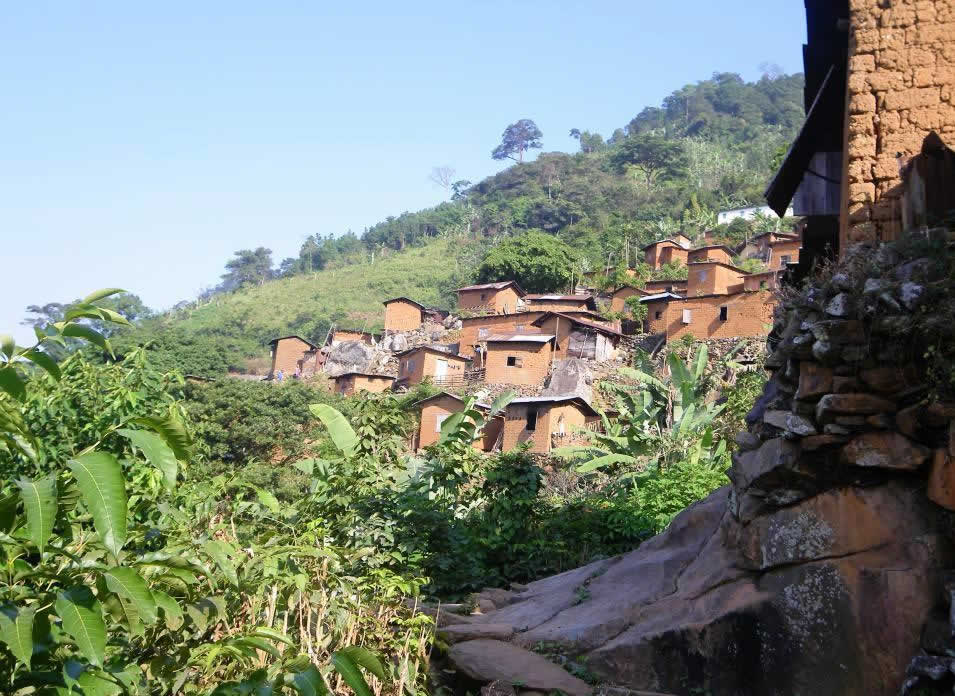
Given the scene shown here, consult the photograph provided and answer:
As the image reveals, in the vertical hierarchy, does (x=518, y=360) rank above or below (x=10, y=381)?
below

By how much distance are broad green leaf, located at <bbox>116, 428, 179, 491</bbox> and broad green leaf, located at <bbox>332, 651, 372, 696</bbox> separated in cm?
76

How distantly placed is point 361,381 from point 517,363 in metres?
8.69

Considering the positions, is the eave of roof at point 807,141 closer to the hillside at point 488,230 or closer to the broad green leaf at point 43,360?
the broad green leaf at point 43,360

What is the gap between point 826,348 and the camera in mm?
6203

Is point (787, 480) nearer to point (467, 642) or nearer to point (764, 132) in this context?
point (467, 642)

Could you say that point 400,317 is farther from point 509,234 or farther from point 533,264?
point 509,234

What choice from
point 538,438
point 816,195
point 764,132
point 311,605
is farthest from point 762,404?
point 764,132

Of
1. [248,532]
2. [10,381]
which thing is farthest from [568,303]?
[10,381]

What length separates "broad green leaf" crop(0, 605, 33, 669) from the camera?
2.40 meters

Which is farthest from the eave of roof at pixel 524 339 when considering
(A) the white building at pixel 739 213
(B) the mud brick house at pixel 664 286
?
(A) the white building at pixel 739 213

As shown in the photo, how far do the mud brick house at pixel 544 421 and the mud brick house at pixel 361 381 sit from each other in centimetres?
1221

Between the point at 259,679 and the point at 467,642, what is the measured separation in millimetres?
4156

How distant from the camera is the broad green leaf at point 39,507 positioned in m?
2.25

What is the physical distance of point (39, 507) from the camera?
2303 mm
